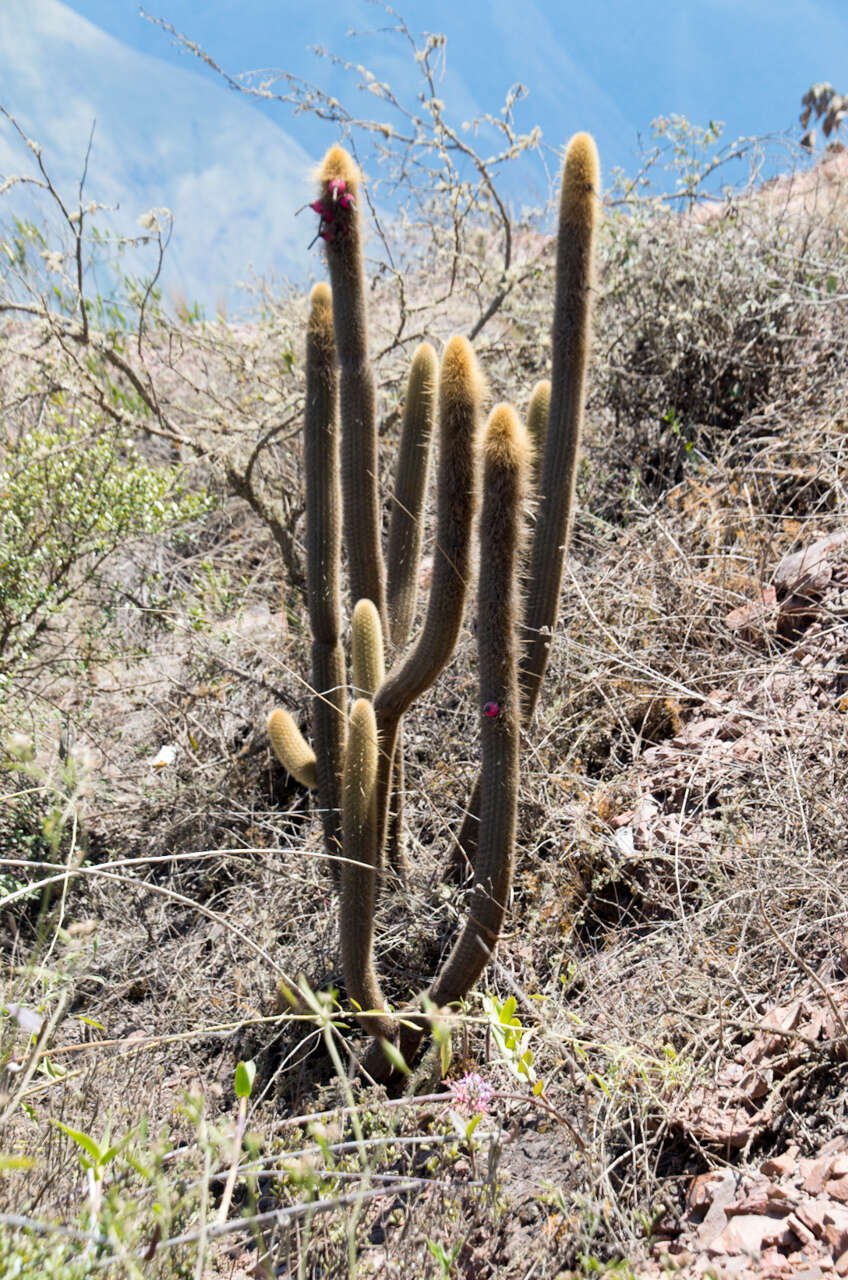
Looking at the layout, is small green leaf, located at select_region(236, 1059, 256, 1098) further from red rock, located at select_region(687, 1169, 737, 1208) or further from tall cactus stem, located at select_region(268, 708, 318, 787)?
tall cactus stem, located at select_region(268, 708, 318, 787)

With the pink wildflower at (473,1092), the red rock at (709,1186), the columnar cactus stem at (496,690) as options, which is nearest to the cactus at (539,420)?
the columnar cactus stem at (496,690)

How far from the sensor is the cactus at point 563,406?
123 inches

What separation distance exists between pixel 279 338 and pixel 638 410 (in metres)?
2.73

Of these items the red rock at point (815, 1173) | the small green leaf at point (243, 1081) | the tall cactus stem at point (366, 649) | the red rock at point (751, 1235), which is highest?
the tall cactus stem at point (366, 649)

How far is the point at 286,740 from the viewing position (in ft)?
12.0

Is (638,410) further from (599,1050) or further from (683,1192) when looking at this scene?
(683,1192)

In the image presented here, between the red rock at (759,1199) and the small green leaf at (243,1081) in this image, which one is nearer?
the small green leaf at (243,1081)

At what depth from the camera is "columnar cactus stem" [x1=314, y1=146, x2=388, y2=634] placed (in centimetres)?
333

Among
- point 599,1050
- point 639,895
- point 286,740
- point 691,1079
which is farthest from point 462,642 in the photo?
point 691,1079

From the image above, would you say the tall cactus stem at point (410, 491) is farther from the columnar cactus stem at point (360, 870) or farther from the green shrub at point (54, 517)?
the green shrub at point (54, 517)

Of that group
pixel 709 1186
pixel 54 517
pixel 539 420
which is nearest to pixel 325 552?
pixel 539 420

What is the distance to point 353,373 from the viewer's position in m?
3.46

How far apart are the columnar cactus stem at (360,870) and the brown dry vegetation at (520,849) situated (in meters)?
0.25

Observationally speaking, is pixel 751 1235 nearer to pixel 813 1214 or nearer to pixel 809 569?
pixel 813 1214
